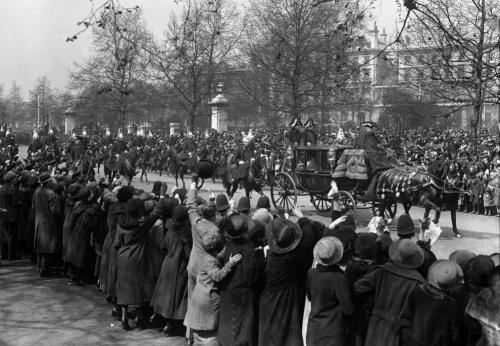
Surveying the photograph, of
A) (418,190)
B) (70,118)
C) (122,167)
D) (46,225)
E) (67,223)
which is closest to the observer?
(67,223)

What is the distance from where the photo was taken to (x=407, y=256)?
5.28 metres

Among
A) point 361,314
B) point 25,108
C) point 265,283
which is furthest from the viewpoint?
point 25,108

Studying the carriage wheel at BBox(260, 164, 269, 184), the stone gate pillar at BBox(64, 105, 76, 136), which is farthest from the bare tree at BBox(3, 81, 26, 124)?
the carriage wheel at BBox(260, 164, 269, 184)

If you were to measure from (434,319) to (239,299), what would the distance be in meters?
2.12

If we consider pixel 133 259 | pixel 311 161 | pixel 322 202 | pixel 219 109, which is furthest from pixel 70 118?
pixel 133 259

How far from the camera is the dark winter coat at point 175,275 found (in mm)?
7551

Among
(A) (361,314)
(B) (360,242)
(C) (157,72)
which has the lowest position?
(A) (361,314)

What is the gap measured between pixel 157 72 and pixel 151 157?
8494mm

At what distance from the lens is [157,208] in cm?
800

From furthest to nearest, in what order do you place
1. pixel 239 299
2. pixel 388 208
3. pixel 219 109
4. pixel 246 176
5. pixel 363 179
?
pixel 219 109 < pixel 246 176 < pixel 388 208 < pixel 363 179 < pixel 239 299

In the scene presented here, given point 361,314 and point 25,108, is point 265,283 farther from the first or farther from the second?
point 25,108

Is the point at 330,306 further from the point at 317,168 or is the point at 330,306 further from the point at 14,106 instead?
the point at 14,106

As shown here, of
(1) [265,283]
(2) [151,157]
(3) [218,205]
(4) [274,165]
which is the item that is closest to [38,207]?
(3) [218,205]

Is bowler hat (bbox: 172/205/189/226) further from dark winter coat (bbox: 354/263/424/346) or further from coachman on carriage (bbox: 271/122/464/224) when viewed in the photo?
coachman on carriage (bbox: 271/122/464/224)
